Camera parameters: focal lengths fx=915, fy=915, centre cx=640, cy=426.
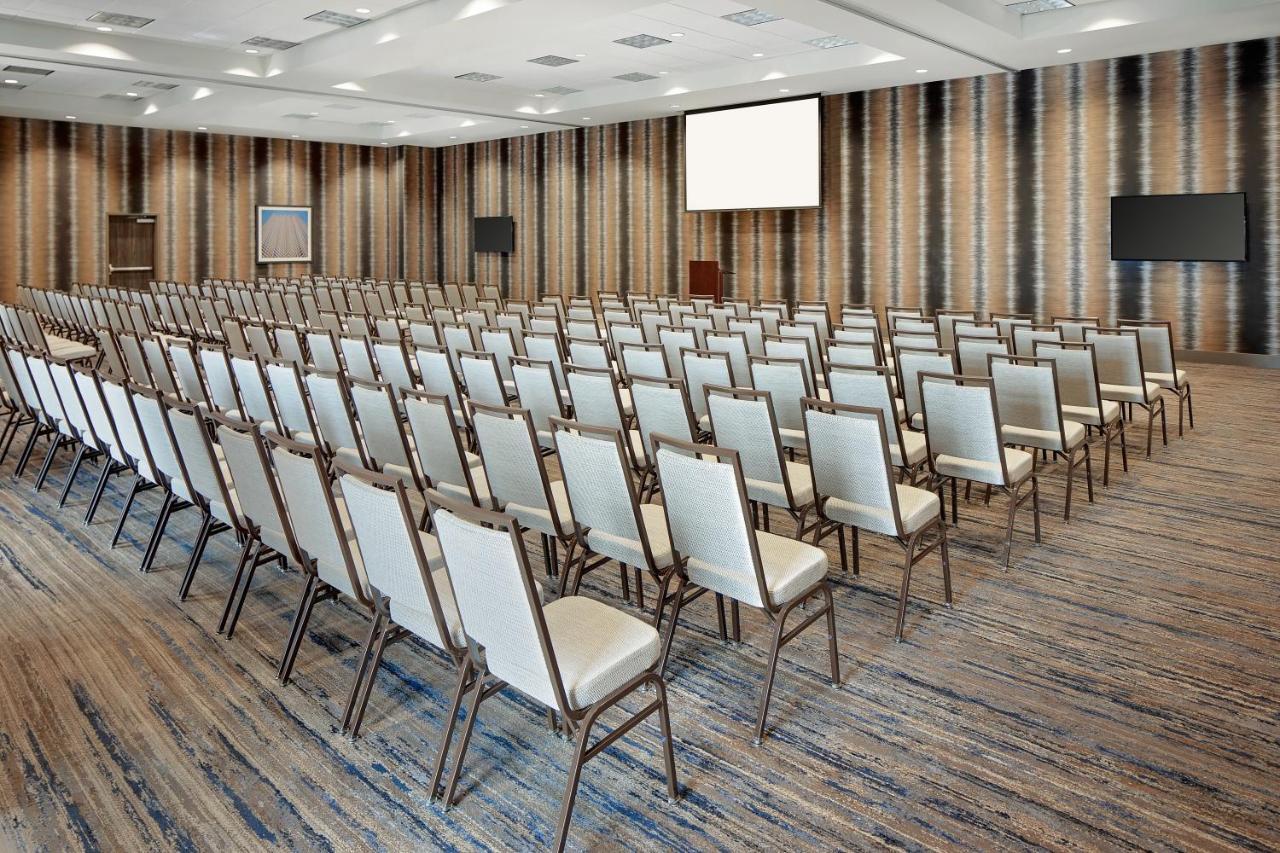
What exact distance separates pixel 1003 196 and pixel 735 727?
1117 centimetres

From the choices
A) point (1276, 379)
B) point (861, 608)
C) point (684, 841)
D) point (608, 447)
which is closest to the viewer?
point (684, 841)

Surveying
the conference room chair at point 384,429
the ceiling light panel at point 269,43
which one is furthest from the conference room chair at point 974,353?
the ceiling light panel at point 269,43

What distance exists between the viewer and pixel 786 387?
500cm

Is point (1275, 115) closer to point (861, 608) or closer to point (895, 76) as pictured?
point (895, 76)

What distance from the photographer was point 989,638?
11.9ft

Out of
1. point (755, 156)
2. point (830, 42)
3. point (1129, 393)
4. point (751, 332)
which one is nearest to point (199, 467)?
point (751, 332)

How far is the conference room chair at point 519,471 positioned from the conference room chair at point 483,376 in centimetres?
148

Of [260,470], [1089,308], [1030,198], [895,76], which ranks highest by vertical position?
[895,76]

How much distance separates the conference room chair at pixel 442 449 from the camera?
3871 mm

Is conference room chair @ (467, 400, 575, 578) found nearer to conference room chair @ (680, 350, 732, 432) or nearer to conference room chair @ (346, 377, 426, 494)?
conference room chair @ (346, 377, 426, 494)

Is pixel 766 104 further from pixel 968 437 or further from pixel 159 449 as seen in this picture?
pixel 159 449

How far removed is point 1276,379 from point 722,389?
884cm

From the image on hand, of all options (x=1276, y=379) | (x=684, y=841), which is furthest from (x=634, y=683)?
(x=1276, y=379)

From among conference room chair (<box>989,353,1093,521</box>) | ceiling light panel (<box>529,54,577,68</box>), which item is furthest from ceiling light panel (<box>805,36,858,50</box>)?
conference room chair (<box>989,353,1093,521</box>)
